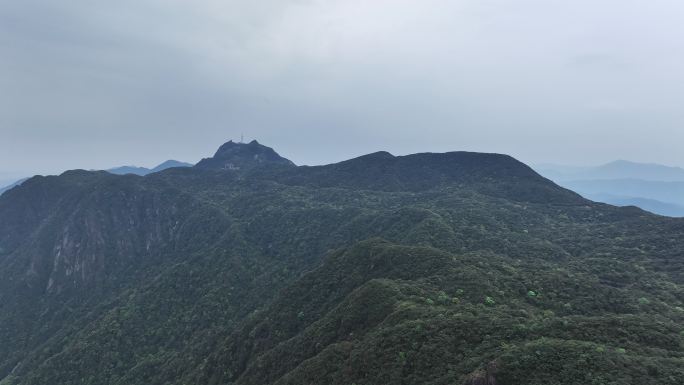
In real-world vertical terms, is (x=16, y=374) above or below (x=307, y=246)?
below

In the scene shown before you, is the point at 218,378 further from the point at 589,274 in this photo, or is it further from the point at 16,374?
the point at 16,374

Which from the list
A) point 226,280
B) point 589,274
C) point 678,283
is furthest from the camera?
point 226,280

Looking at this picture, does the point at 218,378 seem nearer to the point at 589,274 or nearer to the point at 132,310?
the point at 132,310

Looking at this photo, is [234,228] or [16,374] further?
[234,228]

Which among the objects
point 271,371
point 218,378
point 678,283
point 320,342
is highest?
point 678,283

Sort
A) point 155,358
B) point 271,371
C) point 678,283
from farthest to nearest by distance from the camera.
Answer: point 155,358
point 678,283
point 271,371

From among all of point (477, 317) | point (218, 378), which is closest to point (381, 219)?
point (218, 378)
